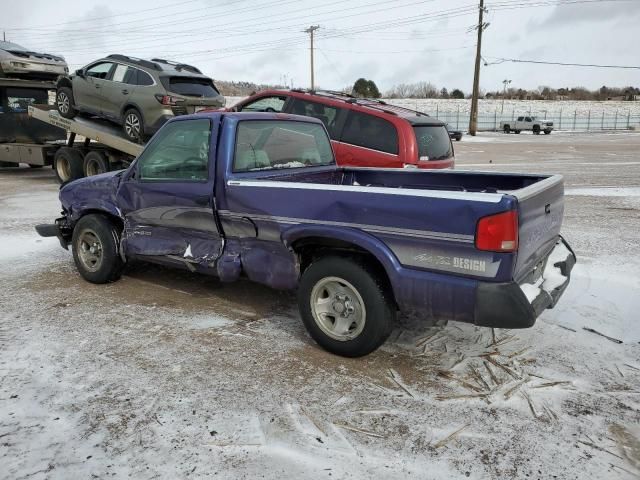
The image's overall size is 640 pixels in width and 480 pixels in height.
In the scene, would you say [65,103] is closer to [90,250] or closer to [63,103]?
[63,103]

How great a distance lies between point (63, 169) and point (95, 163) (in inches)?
52.2

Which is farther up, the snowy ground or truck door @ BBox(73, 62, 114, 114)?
truck door @ BBox(73, 62, 114, 114)

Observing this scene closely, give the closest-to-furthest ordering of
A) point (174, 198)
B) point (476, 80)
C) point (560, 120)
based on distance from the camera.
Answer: point (174, 198)
point (476, 80)
point (560, 120)

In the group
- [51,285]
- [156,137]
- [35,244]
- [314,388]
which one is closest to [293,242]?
[314,388]

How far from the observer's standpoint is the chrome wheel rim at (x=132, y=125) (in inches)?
414

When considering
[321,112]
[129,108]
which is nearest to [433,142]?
[321,112]

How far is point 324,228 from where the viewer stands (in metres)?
3.75

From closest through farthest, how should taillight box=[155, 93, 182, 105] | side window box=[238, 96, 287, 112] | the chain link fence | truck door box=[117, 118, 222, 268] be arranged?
truck door box=[117, 118, 222, 268], side window box=[238, 96, 287, 112], taillight box=[155, 93, 182, 105], the chain link fence

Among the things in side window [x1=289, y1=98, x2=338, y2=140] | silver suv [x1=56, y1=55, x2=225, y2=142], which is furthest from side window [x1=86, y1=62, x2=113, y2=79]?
side window [x1=289, y1=98, x2=338, y2=140]

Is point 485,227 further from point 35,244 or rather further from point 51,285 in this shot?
point 35,244

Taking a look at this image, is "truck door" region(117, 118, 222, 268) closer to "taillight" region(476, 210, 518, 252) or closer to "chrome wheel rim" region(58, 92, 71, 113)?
"taillight" region(476, 210, 518, 252)

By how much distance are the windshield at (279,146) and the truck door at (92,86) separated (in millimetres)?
7446

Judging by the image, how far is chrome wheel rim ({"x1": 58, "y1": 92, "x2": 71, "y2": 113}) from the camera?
39.6 ft

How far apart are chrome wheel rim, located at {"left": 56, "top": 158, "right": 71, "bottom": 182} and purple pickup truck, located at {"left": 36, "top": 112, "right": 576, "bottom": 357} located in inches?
288
